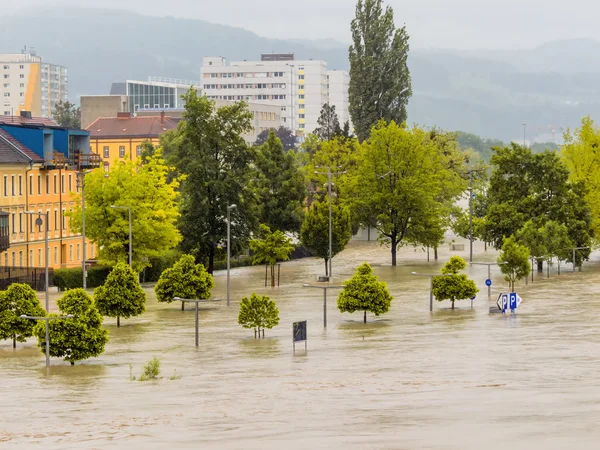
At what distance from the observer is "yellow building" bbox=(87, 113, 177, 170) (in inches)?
7411

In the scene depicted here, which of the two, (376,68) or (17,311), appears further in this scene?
(376,68)

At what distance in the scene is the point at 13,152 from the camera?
10238 cm

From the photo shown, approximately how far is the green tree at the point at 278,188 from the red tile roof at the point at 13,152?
25781mm

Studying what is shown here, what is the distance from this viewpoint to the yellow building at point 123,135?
18825 cm

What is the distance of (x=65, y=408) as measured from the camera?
47.1 m

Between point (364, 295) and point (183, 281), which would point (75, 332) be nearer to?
point (364, 295)

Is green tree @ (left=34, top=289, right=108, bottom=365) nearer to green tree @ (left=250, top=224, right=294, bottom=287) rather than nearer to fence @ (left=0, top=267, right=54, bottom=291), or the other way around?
fence @ (left=0, top=267, right=54, bottom=291)

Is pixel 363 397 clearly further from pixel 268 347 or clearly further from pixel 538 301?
pixel 538 301

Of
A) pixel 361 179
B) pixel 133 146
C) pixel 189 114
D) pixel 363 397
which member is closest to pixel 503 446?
pixel 363 397

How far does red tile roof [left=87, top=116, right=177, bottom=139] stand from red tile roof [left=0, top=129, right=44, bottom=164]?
80.7m

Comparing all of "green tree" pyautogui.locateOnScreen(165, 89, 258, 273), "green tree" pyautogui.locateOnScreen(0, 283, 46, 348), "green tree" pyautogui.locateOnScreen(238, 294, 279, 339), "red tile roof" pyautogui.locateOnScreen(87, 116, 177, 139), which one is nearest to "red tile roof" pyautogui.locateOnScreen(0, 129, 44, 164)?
"green tree" pyautogui.locateOnScreen(165, 89, 258, 273)

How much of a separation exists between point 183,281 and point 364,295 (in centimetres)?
1460

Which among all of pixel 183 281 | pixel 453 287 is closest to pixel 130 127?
pixel 183 281

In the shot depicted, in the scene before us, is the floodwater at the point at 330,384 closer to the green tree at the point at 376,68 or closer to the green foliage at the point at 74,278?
the green foliage at the point at 74,278
